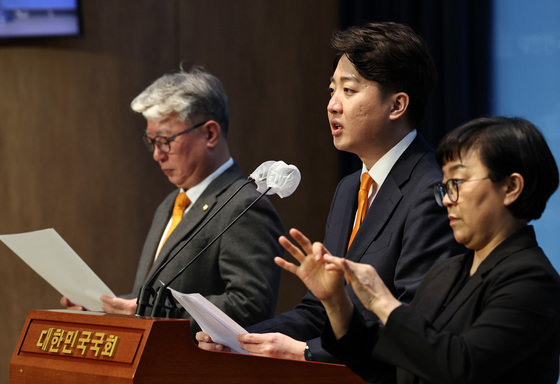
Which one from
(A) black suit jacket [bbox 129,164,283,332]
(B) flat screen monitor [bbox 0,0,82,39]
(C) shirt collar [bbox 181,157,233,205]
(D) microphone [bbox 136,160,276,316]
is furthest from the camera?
(B) flat screen monitor [bbox 0,0,82,39]

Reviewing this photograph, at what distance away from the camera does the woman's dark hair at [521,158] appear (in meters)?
1.79

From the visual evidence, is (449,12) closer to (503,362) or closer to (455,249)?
(455,249)

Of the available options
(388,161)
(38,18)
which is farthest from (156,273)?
(38,18)

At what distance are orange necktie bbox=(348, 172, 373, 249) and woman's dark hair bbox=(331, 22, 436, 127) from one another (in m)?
0.23

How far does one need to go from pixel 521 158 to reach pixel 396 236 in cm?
63

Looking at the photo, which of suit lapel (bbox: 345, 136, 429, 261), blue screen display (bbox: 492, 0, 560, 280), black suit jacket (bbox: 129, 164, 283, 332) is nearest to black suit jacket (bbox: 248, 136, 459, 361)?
suit lapel (bbox: 345, 136, 429, 261)

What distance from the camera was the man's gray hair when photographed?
11.2 feet

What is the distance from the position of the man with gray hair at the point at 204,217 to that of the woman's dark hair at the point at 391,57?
2.65 ft

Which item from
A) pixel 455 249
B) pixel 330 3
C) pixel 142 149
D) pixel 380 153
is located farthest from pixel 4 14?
pixel 455 249

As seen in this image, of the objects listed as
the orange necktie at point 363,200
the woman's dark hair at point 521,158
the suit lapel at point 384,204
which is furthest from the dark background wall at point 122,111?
the woman's dark hair at point 521,158

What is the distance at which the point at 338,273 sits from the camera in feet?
5.91

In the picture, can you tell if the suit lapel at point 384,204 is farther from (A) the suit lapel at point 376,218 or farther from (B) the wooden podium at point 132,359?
(B) the wooden podium at point 132,359

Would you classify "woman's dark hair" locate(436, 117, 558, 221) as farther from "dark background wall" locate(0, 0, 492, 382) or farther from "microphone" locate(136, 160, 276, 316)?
"dark background wall" locate(0, 0, 492, 382)

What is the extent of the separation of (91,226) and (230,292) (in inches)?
94.4
